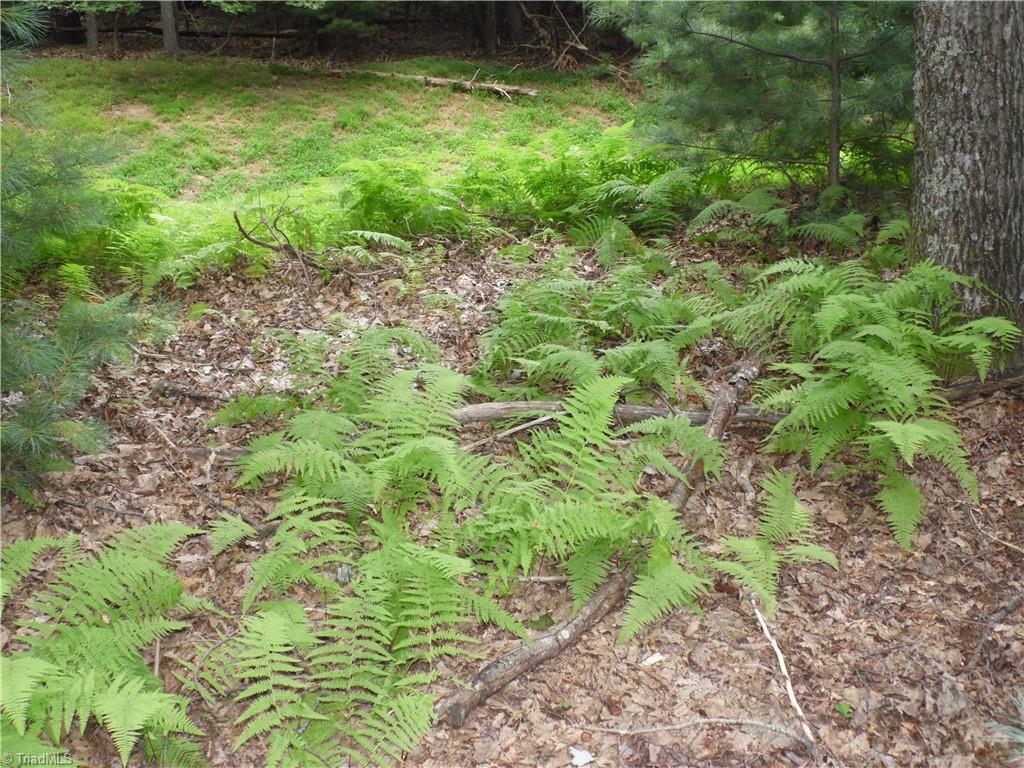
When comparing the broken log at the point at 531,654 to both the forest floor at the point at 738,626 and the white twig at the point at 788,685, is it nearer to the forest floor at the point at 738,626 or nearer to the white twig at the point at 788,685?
the forest floor at the point at 738,626

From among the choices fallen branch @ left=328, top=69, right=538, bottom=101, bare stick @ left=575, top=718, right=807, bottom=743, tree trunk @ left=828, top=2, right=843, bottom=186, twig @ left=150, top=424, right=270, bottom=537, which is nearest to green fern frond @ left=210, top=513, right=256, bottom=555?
twig @ left=150, top=424, right=270, bottom=537

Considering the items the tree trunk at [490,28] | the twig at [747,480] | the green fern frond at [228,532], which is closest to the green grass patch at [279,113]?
the tree trunk at [490,28]

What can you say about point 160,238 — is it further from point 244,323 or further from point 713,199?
point 713,199

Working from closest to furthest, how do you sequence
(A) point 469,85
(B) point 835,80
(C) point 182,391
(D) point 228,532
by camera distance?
(D) point 228,532 < (C) point 182,391 < (B) point 835,80 < (A) point 469,85

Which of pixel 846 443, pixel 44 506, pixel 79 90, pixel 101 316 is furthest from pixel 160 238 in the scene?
pixel 79 90

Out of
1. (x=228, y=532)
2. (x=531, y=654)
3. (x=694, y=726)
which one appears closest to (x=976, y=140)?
(x=694, y=726)

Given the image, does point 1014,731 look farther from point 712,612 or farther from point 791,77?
point 791,77

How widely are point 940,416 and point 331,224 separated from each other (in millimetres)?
5074

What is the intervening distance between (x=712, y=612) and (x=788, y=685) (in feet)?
1.49

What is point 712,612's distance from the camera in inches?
133

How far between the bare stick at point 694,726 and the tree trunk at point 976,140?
111 inches

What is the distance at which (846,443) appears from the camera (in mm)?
4176

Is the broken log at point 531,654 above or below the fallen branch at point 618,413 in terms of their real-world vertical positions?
below

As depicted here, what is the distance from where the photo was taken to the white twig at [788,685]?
2.82 metres
